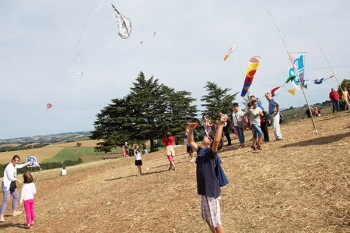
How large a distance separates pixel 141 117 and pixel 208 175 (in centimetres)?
5311

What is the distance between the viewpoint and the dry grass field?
6918 mm

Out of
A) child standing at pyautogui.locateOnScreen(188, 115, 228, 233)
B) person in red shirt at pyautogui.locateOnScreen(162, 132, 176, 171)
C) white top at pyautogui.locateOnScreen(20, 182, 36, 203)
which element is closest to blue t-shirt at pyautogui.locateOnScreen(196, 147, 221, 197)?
child standing at pyautogui.locateOnScreen(188, 115, 228, 233)

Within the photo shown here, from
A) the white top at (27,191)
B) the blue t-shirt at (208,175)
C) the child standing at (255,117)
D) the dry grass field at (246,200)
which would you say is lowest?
the dry grass field at (246,200)

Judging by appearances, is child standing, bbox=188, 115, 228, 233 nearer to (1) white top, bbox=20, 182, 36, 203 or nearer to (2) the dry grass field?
(2) the dry grass field

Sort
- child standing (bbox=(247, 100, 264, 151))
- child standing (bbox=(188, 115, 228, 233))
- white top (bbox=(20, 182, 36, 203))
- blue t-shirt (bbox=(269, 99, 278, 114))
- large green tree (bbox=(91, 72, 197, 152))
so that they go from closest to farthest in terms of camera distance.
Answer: child standing (bbox=(188, 115, 228, 233))
white top (bbox=(20, 182, 36, 203))
child standing (bbox=(247, 100, 264, 151))
blue t-shirt (bbox=(269, 99, 278, 114))
large green tree (bbox=(91, 72, 197, 152))

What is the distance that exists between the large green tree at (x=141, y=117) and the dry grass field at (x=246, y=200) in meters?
41.2

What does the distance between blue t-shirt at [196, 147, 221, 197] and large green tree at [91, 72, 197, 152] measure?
1959 inches

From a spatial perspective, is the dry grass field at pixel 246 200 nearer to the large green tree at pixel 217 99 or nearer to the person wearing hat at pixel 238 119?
the person wearing hat at pixel 238 119

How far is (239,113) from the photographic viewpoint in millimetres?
15164

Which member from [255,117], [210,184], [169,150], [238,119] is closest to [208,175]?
[210,184]

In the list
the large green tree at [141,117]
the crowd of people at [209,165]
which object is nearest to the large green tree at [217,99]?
the large green tree at [141,117]

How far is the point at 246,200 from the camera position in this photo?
847 cm

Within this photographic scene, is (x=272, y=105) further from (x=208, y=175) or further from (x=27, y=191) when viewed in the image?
(x=27, y=191)

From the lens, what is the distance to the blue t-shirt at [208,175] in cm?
541
